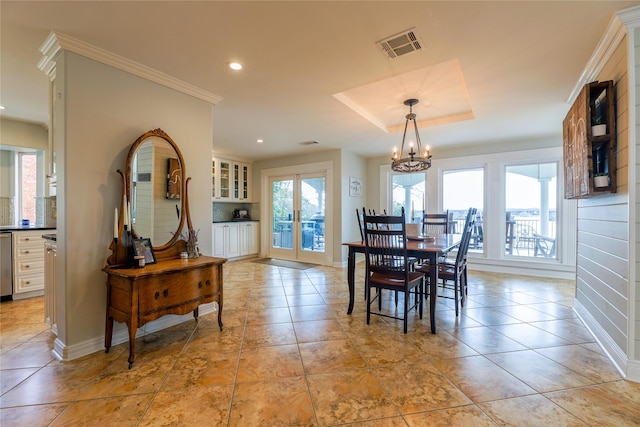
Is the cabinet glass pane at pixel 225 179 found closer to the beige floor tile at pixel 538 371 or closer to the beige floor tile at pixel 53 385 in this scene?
the beige floor tile at pixel 53 385

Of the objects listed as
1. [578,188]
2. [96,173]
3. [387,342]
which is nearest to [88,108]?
[96,173]

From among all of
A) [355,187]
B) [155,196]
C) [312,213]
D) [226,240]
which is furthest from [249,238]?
[155,196]

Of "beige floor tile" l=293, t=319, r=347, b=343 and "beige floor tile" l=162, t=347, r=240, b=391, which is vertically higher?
"beige floor tile" l=293, t=319, r=347, b=343

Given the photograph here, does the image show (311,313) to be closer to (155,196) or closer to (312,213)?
(155,196)

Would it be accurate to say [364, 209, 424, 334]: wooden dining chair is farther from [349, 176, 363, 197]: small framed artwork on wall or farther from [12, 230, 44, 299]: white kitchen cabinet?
[12, 230, 44, 299]: white kitchen cabinet

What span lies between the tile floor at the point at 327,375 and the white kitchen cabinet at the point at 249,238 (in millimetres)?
3485

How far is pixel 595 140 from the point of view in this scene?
207 centimetres

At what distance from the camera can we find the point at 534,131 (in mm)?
4367

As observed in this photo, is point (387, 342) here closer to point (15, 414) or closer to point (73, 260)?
point (15, 414)

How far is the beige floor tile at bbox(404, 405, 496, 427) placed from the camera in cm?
145

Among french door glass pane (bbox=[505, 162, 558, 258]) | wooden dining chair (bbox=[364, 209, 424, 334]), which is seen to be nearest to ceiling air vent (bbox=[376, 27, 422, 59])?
wooden dining chair (bbox=[364, 209, 424, 334])

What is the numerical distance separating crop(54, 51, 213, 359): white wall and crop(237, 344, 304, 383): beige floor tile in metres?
1.19

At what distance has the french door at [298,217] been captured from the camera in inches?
232

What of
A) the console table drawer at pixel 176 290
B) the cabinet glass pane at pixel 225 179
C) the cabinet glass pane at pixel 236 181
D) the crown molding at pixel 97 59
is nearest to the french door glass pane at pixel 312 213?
Answer: the cabinet glass pane at pixel 236 181
